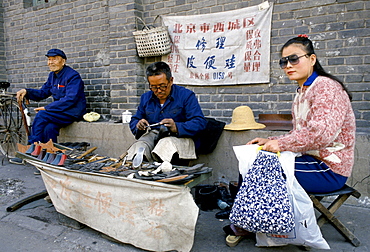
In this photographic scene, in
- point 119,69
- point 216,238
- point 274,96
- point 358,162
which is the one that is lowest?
point 216,238

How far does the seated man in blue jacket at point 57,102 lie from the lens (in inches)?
199

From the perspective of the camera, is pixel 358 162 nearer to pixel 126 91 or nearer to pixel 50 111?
pixel 126 91

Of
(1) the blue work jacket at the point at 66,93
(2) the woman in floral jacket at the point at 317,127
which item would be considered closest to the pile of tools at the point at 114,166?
(2) the woman in floral jacket at the point at 317,127

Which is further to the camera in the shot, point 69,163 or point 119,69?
point 119,69

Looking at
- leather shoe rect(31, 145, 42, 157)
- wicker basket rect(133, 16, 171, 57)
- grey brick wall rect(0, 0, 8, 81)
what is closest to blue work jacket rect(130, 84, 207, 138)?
leather shoe rect(31, 145, 42, 157)

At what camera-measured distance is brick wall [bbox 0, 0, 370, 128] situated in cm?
377

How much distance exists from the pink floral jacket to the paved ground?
0.76 meters

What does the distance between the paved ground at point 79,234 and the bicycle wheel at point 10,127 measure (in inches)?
84.0

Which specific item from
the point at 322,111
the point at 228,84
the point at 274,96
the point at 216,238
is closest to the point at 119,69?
the point at 228,84

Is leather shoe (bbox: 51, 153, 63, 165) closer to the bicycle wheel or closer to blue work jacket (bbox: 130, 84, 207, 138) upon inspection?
blue work jacket (bbox: 130, 84, 207, 138)

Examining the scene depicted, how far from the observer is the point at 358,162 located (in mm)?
3443

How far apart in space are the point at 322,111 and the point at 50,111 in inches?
160

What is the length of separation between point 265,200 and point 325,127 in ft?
2.03

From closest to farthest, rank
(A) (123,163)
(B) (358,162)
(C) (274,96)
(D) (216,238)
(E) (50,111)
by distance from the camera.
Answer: (D) (216,238)
(A) (123,163)
(B) (358,162)
(C) (274,96)
(E) (50,111)
